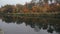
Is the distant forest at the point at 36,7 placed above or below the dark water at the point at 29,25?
above

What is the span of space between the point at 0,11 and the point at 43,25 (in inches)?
24.9

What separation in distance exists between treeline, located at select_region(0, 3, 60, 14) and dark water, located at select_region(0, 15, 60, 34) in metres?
0.09

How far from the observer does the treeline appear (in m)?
1.46

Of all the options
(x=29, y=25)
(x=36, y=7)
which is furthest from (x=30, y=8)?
(x=29, y=25)

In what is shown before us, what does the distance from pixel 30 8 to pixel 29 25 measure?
22 centimetres

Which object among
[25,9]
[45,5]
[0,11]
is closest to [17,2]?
[25,9]

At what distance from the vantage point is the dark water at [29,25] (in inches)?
57.0

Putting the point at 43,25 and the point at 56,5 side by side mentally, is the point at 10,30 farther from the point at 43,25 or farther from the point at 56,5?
the point at 56,5

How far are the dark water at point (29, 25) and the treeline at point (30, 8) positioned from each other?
0.29 ft

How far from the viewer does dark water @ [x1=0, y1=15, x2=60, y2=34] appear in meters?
1.45

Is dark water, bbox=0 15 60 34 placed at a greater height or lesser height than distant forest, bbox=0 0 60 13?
lesser

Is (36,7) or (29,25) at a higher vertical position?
(36,7)

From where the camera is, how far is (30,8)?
1.54 metres

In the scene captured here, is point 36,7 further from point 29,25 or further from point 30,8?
point 29,25
